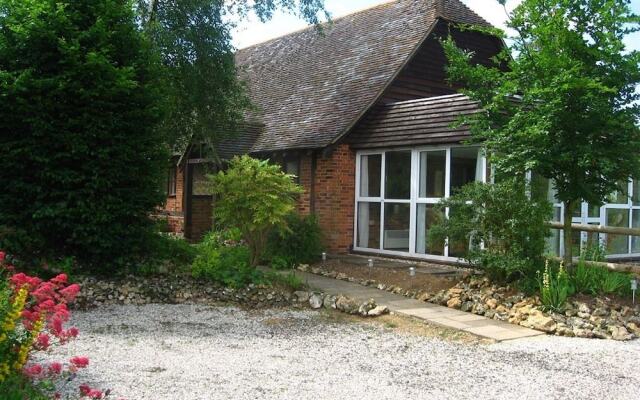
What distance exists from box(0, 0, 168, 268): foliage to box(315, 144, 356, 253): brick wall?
568 cm

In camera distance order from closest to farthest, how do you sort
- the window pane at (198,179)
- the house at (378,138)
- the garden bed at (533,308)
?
the garden bed at (533,308), the house at (378,138), the window pane at (198,179)

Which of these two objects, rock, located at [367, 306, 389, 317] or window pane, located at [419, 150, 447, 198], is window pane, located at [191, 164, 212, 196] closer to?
window pane, located at [419, 150, 447, 198]

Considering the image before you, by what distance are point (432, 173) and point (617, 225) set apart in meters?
4.28

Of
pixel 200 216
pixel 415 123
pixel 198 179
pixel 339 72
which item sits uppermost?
pixel 339 72

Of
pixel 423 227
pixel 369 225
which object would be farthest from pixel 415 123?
pixel 369 225

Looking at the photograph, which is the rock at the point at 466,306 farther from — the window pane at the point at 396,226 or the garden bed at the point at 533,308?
the window pane at the point at 396,226

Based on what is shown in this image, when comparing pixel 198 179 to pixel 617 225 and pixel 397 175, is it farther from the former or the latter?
pixel 617 225

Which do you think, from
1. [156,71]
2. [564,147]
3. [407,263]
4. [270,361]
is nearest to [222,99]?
[156,71]

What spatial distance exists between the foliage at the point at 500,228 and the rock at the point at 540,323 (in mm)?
890

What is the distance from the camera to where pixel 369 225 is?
44.0ft

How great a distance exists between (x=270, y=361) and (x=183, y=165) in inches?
512

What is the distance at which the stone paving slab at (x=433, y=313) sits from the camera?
276 inches

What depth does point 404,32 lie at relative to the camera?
15.5m

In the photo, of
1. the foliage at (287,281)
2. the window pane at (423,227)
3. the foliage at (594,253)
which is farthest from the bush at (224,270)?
the foliage at (594,253)
